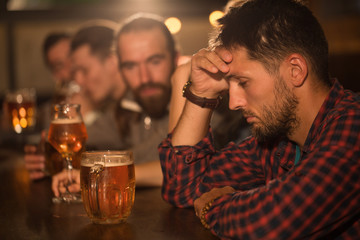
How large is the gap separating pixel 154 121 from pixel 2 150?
0.75 m

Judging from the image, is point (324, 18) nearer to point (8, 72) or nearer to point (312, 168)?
point (8, 72)

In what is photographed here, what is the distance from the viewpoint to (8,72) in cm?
429

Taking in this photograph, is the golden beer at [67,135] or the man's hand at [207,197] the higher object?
the golden beer at [67,135]

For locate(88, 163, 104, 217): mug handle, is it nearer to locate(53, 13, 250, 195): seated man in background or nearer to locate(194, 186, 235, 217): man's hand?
locate(194, 186, 235, 217): man's hand

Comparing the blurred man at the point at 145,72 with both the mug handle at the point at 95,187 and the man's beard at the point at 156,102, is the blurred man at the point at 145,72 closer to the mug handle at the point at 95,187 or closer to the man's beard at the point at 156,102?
the man's beard at the point at 156,102

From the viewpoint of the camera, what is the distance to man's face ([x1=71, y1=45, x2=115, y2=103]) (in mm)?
2941

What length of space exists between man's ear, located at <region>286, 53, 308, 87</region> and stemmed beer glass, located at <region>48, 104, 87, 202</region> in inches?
22.5

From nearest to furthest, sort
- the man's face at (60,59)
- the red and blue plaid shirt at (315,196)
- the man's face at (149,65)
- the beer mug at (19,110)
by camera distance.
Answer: the red and blue plaid shirt at (315,196) < the beer mug at (19,110) < the man's face at (149,65) < the man's face at (60,59)

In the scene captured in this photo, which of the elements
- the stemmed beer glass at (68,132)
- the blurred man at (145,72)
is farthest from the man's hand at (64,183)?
the blurred man at (145,72)

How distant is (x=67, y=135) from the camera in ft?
3.97

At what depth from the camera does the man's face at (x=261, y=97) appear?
1.05 meters

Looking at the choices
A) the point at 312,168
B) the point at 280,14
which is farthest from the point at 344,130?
the point at 280,14

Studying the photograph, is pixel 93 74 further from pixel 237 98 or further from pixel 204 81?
pixel 237 98

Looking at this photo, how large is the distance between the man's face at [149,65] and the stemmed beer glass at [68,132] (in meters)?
0.94
